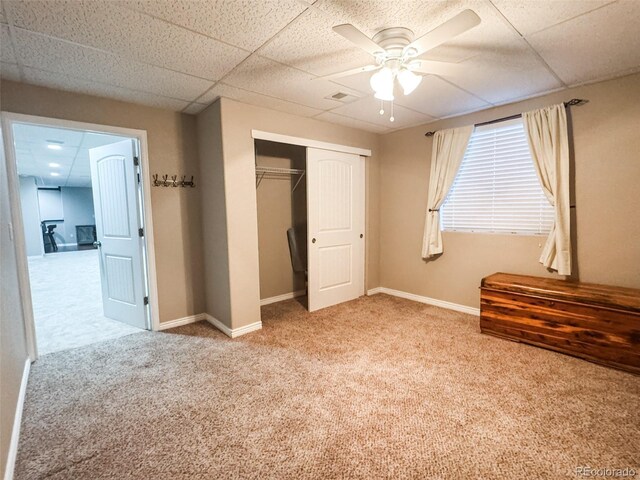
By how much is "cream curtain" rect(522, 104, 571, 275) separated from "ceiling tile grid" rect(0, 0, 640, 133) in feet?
0.92

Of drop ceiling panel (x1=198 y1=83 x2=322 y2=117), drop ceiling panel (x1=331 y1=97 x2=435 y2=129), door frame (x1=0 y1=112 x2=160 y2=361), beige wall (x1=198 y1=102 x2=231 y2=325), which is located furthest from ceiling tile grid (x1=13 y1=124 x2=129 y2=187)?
drop ceiling panel (x1=331 y1=97 x2=435 y2=129)

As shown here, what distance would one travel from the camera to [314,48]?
77.6 inches

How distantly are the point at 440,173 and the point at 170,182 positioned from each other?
319 cm

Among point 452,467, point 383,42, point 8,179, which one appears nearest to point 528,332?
point 452,467

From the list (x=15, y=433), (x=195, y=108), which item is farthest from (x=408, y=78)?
(x=15, y=433)

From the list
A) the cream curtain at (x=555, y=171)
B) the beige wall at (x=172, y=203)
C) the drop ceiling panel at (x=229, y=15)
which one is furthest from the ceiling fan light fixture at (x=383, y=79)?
the beige wall at (x=172, y=203)

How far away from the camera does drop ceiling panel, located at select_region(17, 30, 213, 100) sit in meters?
1.90

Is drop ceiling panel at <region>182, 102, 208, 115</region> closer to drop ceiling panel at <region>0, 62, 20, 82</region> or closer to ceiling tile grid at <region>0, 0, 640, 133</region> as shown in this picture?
ceiling tile grid at <region>0, 0, 640, 133</region>

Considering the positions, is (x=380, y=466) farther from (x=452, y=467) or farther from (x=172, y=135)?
(x=172, y=135)

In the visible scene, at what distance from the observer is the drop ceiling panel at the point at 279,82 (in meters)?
2.24

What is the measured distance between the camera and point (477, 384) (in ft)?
7.02

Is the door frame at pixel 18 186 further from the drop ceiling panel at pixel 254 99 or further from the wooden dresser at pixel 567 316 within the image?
the wooden dresser at pixel 567 316

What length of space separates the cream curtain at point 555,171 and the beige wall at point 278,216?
2.77 metres

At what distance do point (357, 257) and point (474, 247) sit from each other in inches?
59.8
